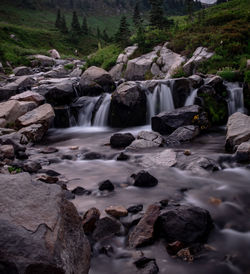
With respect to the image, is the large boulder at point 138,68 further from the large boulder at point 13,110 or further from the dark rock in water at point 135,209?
the dark rock in water at point 135,209

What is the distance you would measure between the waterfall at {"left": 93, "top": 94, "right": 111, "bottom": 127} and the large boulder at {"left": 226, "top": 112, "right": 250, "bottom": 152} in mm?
7428

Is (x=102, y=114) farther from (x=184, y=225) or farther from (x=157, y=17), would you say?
(x=157, y=17)

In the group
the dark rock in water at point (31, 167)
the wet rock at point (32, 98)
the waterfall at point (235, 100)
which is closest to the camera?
the dark rock in water at point (31, 167)

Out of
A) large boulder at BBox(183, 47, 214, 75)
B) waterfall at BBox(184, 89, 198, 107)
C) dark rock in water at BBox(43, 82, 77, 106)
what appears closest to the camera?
waterfall at BBox(184, 89, 198, 107)

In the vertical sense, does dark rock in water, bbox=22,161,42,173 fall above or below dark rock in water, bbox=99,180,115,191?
above

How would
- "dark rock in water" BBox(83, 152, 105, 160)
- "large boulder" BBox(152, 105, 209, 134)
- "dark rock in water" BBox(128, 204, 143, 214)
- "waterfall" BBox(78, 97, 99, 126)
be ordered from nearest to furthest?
"dark rock in water" BBox(128, 204, 143, 214), "dark rock in water" BBox(83, 152, 105, 160), "large boulder" BBox(152, 105, 209, 134), "waterfall" BBox(78, 97, 99, 126)

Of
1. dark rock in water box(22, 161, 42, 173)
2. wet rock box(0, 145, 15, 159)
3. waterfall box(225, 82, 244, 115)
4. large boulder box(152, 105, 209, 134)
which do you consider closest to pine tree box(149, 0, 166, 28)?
waterfall box(225, 82, 244, 115)

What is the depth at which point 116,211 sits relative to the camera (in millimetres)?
5129

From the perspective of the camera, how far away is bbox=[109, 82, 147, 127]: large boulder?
14.1 metres

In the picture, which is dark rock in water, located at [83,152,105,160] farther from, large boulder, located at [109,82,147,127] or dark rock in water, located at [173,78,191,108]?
dark rock in water, located at [173,78,191,108]

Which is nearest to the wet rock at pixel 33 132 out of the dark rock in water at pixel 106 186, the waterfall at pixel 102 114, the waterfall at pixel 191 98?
the waterfall at pixel 102 114

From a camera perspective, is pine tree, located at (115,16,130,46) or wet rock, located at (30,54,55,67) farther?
wet rock, located at (30,54,55,67)

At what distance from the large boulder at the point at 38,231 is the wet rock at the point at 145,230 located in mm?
1059

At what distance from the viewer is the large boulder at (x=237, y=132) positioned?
8.80 metres
